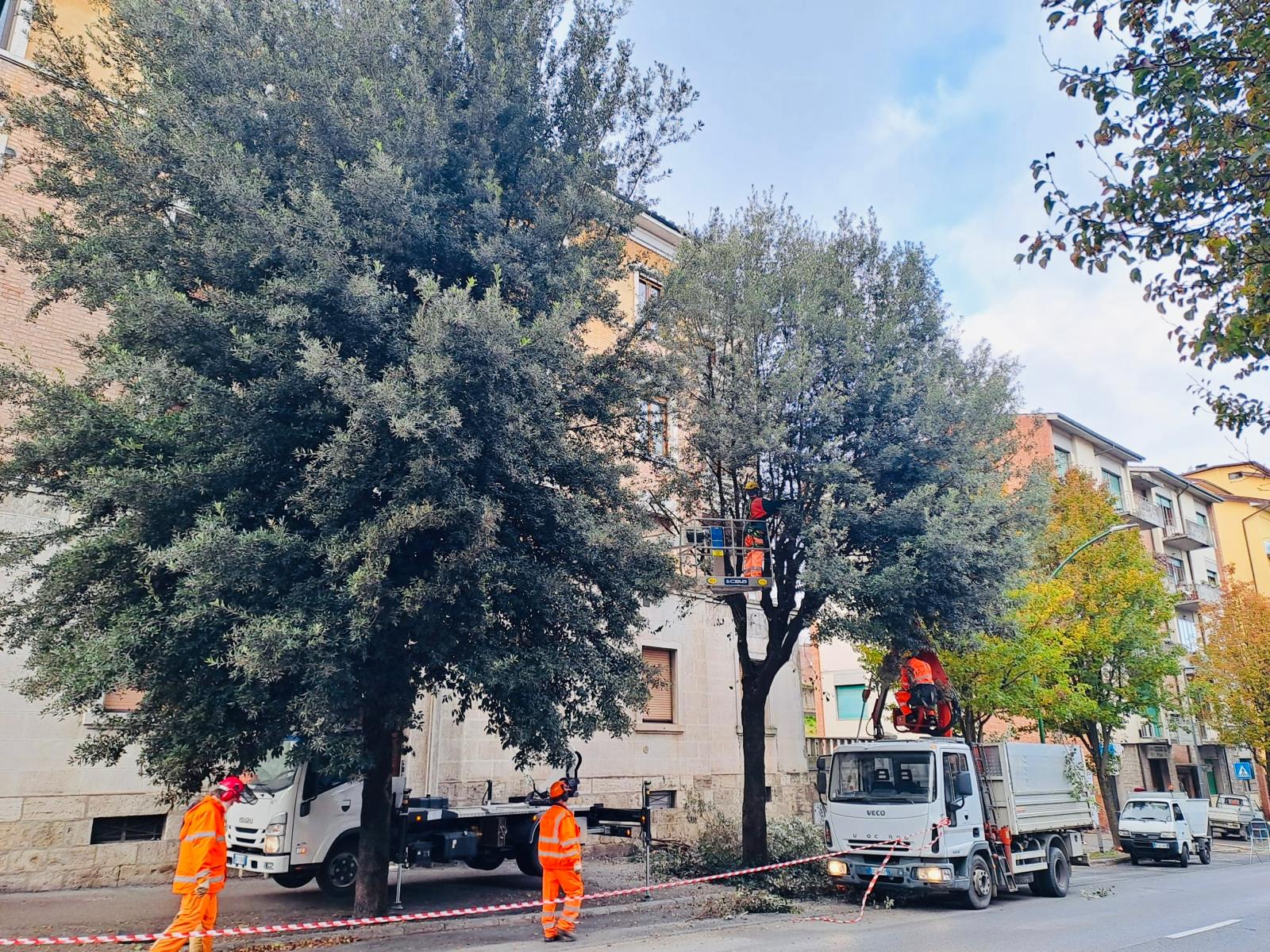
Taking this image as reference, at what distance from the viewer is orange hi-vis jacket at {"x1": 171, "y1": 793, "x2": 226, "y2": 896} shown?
7996mm

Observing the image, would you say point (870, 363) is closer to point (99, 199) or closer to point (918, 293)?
point (918, 293)

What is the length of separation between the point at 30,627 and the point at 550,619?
547 cm

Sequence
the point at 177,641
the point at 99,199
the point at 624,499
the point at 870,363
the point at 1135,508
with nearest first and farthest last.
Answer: the point at 177,641 < the point at 99,199 < the point at 624,499 < the point at 870,363 < the point at 1135,508

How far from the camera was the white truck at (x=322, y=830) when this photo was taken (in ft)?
36.6

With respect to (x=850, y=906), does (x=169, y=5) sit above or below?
above

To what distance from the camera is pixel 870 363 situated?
45.6 ft

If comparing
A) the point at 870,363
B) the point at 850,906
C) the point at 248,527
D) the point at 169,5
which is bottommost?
the point at 850,906

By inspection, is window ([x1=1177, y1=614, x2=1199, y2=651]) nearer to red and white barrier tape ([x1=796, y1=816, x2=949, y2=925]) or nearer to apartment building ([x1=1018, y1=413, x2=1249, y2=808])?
apartment building ([x1=1018, y1=413, x2=1249, y2=808])

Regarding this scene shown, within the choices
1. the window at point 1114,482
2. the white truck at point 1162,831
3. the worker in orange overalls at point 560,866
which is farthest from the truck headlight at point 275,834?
the window at point 1114,482

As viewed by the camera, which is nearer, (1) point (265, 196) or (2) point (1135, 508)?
(1) point (265, 196)

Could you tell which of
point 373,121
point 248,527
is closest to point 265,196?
point 373,121

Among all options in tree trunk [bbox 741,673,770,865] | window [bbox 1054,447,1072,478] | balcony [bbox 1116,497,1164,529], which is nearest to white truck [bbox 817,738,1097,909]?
tree trunk [bbox 741,673,770,865]

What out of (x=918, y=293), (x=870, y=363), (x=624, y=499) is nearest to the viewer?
(x=624, y=499)

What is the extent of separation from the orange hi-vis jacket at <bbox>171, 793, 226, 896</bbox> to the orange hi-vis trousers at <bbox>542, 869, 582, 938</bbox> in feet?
10.7
